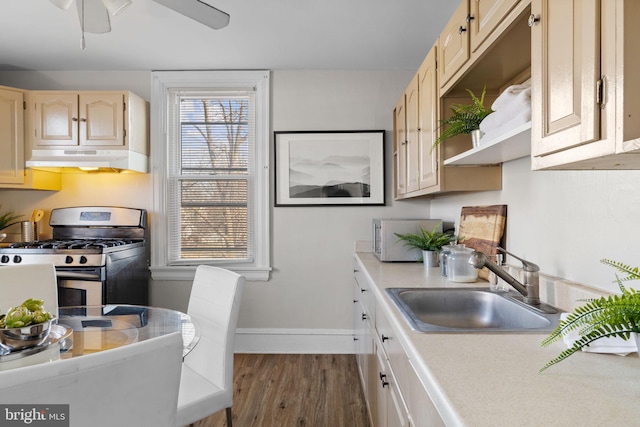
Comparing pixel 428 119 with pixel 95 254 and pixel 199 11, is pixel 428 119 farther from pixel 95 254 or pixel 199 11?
pixel 95 254

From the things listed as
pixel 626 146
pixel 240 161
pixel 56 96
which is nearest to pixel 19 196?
pixel 56 96

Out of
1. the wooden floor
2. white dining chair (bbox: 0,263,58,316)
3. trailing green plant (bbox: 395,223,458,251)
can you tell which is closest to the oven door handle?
white dining chair (bbox: 0,263,58,316)

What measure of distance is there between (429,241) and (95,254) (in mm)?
2247

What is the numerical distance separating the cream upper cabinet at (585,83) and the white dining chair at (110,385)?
97 cm

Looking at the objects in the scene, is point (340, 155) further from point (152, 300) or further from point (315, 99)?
point (152, 300)

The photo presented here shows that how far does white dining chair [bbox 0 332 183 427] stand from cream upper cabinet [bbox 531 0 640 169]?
3.19 feet

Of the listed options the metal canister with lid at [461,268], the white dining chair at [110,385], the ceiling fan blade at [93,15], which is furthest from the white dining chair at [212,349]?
the ceiling fan blade at [93,15]

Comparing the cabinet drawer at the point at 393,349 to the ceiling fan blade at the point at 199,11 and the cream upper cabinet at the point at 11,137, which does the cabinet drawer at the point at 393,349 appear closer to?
the ceiling fan blade at the point at 199,11

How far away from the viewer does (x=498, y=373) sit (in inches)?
32.4

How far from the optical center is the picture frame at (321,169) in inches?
128

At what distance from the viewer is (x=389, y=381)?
139cm

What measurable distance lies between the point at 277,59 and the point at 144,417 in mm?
2807

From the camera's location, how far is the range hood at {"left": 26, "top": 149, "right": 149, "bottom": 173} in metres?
2.90

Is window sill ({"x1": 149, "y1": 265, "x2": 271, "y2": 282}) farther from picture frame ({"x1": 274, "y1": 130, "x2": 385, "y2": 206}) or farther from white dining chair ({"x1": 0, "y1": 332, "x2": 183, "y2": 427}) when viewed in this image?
white dining chair ({"x1": 0, "y1": 332, "x2": 183, "y2": 427})
